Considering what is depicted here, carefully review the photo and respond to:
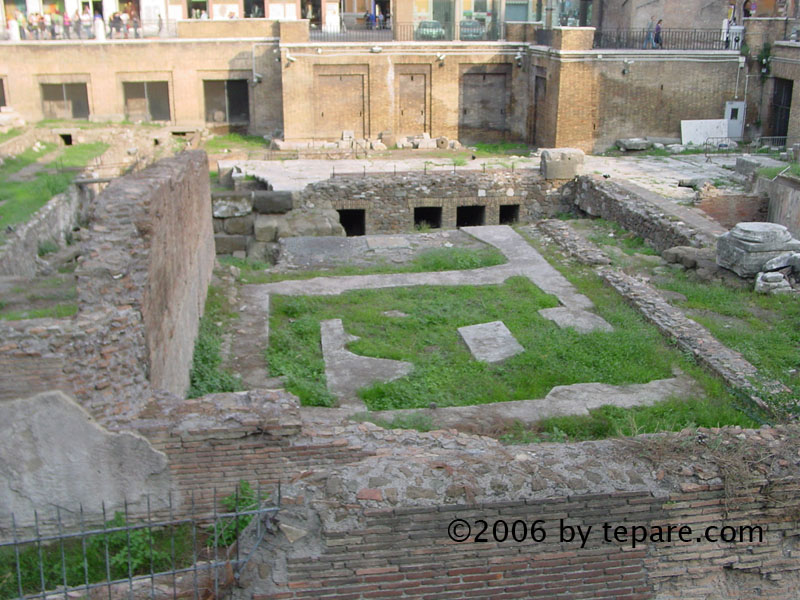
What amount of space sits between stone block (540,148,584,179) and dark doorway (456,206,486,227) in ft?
5.52

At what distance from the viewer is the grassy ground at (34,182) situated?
1485 cm

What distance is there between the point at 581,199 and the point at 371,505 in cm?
1495

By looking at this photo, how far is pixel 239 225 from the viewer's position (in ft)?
51.9

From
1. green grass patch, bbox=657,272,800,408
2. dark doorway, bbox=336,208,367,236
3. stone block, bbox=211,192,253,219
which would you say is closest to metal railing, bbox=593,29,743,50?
dark doorway, bbox=336,208,367,236

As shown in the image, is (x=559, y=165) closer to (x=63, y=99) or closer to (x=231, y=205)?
(x=231, y=205)

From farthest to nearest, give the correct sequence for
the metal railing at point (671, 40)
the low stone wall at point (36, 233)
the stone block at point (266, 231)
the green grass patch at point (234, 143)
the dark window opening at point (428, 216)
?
the green grass patch at point (234, 143)
the metal railing at point (671, 40)
the dark window opening at point (428, 216)
the stone block at point (266, 231)
the low stone wall at point (36, 233)

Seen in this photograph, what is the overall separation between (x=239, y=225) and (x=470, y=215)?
20.3 ft

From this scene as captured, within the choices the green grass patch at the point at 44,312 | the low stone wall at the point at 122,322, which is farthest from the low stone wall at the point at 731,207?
the green grass patch at the point at 44,312

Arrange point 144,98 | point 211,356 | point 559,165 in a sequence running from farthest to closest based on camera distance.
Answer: point 144,98, point 559,165, point 211,356

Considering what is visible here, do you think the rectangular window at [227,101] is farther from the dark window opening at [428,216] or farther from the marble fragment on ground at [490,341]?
the marble fragment on ground at [490,341]

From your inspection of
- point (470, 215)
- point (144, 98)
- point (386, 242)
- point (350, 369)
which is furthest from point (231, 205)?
point (144, 98)

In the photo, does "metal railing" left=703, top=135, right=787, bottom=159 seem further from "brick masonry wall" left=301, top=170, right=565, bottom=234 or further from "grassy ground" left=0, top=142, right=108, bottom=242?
"grassy ground" left=0, top=142, right=108, bottom=242

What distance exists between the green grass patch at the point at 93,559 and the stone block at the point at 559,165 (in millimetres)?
14783

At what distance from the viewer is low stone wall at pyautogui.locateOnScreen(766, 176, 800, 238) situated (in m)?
14.8
